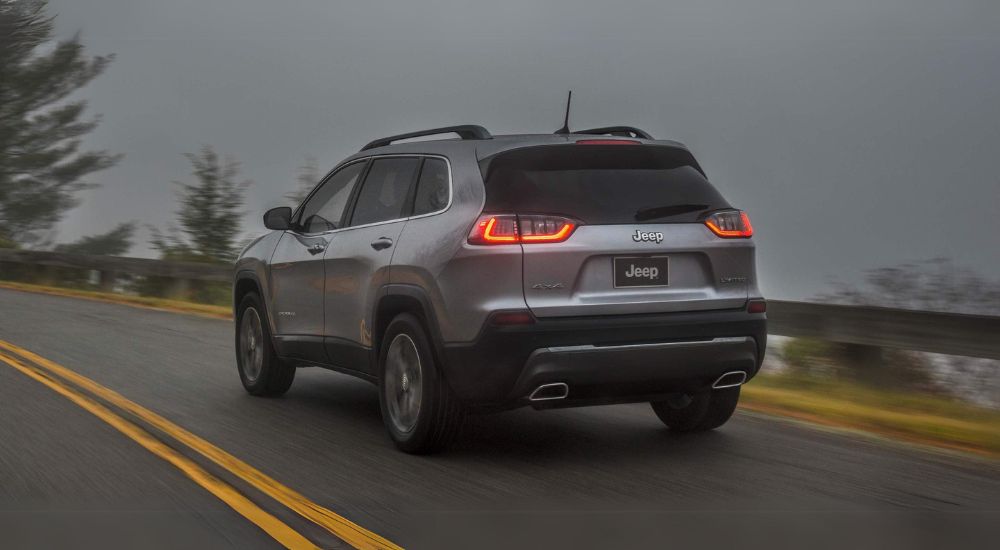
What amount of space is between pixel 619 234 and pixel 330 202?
2.75 meters

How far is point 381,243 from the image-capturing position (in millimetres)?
7293

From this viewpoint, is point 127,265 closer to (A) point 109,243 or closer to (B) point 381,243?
(B) point 381,243

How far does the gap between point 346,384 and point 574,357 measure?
14.3 feet

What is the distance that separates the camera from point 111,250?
52.2 meters

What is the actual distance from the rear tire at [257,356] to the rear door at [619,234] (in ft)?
10.9

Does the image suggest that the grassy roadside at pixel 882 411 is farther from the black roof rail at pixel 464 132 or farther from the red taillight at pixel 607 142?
the black roof rail at pixel 464 132

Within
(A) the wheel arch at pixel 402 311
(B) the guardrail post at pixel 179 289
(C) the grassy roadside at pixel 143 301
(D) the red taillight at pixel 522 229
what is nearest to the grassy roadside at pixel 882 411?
(D) the red taillight at pixel 522 229

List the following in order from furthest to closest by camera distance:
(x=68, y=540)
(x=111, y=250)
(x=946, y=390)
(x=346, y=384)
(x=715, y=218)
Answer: (x=111, y=250)
(x=346, y=384)
(x=946, y=390)
(x=715, y=218)
(x=68, y=540)

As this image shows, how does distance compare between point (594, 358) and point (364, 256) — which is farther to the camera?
point (364, 256)

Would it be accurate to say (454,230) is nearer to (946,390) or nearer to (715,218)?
(715,218)

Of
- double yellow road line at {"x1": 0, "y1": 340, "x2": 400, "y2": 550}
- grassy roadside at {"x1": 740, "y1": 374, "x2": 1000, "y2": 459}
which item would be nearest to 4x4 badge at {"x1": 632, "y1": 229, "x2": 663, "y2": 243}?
double yellow road line at {"x1": 0, "y1": 340, "x2": 400, "y2": 550}

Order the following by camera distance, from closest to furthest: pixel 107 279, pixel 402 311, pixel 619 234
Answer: pixel 619 234
pixel 402 311
pixel 107 279

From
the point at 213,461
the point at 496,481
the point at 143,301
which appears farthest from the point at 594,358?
the point at 143,301

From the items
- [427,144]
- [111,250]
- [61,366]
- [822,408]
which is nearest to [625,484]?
[427,144]
